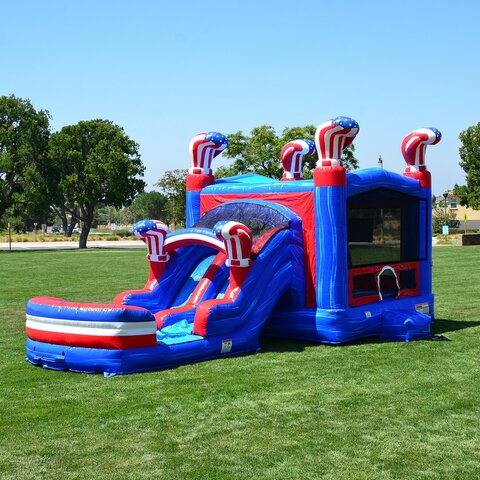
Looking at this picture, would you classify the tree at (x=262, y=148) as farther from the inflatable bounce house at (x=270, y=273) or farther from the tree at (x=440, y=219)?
the inflatable bounce house at (x=270, y=273)

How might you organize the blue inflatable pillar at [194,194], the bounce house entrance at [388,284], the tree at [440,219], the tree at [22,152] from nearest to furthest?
1. the bounce house entrance at [388,284]
2. the blue inflatable pillar at [194,194]
3. the tree at [22,152]
4. the tree at [440,219]

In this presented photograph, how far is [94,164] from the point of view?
42750mm

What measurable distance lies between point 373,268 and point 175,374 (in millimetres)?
3975

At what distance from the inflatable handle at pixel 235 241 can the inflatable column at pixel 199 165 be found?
2.57 metres

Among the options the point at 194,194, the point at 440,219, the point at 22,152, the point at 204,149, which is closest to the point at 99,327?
the point at 194,194

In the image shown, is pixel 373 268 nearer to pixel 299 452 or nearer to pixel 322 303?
pixel 322 303

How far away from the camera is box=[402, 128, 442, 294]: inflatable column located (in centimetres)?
1241

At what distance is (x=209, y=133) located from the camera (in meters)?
12.5

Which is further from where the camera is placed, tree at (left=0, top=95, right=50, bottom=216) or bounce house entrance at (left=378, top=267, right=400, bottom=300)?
tree at (left=0, top=95, right=50, bottom=216)

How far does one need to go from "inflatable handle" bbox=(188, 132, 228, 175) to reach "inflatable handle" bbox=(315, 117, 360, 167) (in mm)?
2342

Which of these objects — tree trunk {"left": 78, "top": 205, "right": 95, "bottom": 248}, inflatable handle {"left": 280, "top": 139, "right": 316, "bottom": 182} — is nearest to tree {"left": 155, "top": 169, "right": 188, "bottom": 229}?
tree trunk {"left": 78, "top": 205, "right": 95, "bottom": 248}

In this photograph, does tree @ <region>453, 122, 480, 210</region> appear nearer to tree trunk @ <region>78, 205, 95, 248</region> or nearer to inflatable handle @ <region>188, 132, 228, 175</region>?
tree trunk @ <region>78, 205, 95, 248</region>

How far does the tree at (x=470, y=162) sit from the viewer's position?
169 feet

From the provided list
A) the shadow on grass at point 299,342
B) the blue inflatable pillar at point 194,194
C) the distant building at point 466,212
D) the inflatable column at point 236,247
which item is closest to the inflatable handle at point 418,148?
the shadow on grass at point 299,342
